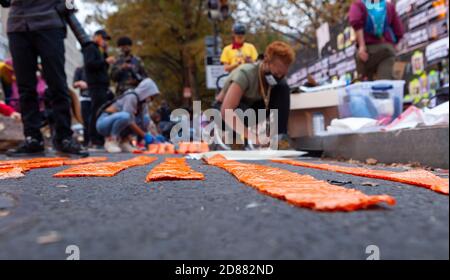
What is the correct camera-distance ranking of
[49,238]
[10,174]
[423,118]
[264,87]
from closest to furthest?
[49,238] < [10,174] < [423,118] < [264,87]

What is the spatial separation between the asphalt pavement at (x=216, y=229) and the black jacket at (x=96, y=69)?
5.07m

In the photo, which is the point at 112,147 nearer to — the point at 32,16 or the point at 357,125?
the point at 32,16

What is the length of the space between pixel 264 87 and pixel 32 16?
89.3 inches

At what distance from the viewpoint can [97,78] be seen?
240 inches

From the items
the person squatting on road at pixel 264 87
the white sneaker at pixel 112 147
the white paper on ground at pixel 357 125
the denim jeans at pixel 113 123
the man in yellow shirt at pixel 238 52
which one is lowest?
the white sneaker at pixel 112 147

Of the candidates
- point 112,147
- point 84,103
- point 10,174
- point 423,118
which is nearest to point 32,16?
point 10,174

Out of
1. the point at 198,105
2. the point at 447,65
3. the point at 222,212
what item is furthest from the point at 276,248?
the point at 198,105

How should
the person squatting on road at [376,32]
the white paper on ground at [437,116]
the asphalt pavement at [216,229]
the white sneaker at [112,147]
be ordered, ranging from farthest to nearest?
the white sneaker at [112,147], the person squatting on road at [376,32], the white paper on ground at [437,116], the asphalt pavement at [216,229]

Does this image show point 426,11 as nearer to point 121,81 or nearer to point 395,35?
point 395,35

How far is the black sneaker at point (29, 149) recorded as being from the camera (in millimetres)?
3375

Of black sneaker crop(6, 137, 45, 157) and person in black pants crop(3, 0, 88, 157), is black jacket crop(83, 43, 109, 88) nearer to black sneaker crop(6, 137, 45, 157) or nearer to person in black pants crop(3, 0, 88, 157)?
person in black pants crop(3, 0, 88, 157)

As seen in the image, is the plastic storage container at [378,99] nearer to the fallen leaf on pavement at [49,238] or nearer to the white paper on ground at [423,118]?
the white paper on ground at [423,118]

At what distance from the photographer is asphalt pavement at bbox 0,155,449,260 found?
2.01 feet

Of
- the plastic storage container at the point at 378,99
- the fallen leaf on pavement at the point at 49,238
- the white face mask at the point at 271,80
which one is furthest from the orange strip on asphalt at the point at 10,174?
the plastic storage container at the point at 378,99
